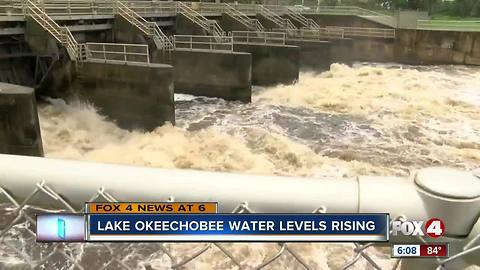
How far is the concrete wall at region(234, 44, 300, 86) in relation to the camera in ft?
62.2

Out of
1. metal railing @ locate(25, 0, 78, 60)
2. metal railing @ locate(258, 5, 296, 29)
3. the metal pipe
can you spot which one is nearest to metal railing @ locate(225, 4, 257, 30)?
metal railing @ locate(258, 5, 296, 29)

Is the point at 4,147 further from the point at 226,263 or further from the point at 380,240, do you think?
the point at 380,240

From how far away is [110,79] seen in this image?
12.5m

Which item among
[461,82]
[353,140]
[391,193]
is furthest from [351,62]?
[391,193]

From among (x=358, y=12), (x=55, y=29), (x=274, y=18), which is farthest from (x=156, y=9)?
(x=358, y=12)

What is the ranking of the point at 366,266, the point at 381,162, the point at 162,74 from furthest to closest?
1. the point at 162,74
2. the point at 381,162
3. the point at 366,266

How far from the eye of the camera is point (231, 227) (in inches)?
41.6

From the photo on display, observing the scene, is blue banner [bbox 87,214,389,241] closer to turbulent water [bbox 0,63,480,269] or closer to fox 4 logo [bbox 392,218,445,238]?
fox 4 logo [bbox 392,218,445,238]

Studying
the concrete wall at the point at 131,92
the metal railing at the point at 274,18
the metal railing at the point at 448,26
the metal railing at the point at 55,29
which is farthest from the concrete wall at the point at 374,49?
the metal railing at the point at 55,29

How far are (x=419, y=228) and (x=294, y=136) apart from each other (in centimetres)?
1180

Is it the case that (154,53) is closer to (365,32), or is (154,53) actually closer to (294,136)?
(294,136)

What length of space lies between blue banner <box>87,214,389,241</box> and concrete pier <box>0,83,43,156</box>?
30.1ft

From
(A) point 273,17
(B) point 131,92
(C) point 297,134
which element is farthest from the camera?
(A) point 273,17

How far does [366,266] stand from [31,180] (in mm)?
5355
